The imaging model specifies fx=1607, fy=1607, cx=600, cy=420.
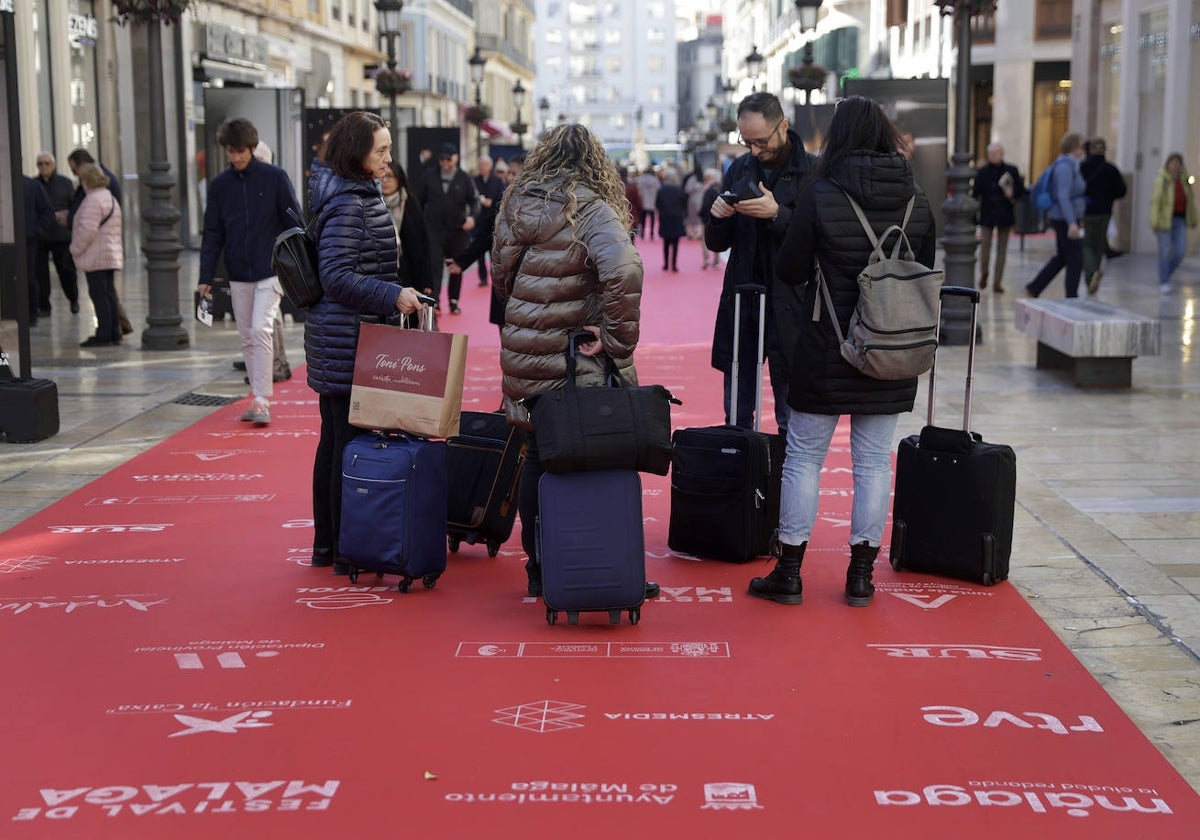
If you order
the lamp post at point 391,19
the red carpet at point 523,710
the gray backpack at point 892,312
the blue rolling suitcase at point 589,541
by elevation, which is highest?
the lamp post at point 391,19

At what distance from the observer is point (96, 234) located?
47.3 ft

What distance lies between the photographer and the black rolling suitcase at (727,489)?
6.46 metres

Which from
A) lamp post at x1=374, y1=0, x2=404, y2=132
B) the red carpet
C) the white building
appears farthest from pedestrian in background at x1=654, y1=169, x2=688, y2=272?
the white building

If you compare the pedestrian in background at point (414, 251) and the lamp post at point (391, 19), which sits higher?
the lamp post at point (391, 19)

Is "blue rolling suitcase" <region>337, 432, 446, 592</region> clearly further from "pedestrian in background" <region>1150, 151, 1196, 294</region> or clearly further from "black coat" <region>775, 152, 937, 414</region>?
"pedestrian in background" <region>1150, 151, 1196, 294</region>

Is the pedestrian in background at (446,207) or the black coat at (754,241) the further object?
the pedestrian in background at (446,207)

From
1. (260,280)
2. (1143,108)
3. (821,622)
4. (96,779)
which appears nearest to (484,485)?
(821,622)

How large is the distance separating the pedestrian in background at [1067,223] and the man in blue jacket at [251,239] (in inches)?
381

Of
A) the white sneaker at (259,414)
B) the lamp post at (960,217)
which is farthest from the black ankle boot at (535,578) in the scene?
the lamp post at (960,217)

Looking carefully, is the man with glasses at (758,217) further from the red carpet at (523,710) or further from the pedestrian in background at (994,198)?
the pedestrian in background at (994,198)

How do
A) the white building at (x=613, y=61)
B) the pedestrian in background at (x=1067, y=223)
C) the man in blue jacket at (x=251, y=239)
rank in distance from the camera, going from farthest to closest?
the white building at (x=613, y=61), the pedestrian in background at (x=1067, y=223), the man in blue jacket at (x=251, y=239)

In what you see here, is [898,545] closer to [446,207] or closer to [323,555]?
[323,555]

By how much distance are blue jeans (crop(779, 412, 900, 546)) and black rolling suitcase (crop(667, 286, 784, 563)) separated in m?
0.40

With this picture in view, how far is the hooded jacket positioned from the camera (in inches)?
242
